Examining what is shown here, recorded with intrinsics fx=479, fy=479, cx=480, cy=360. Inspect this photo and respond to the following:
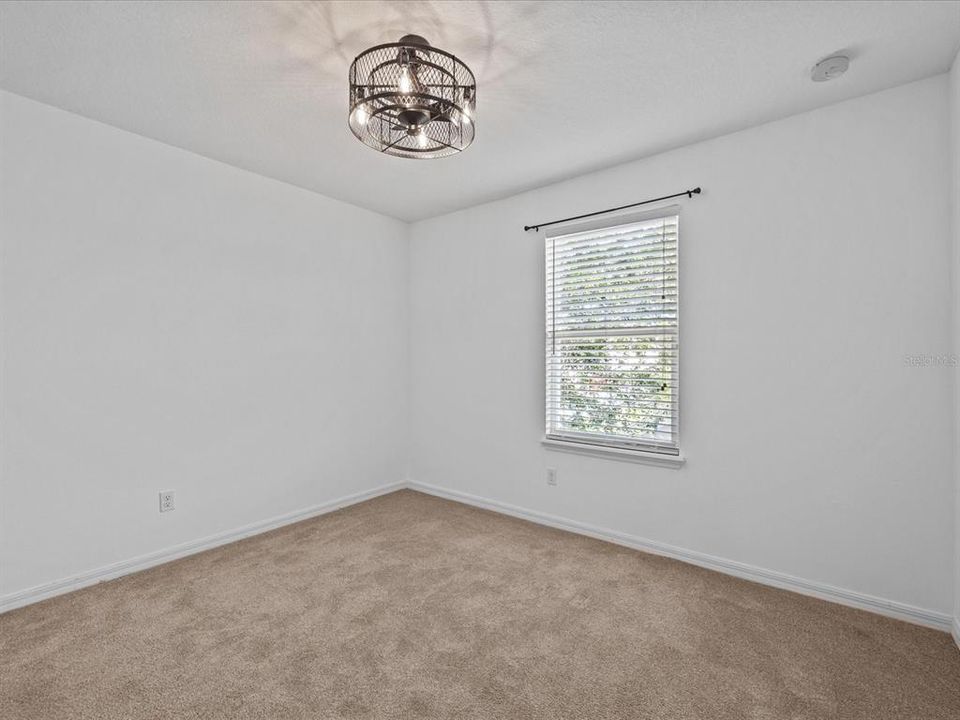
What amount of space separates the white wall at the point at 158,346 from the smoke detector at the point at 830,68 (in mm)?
3180

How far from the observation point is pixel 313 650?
78.9 inches

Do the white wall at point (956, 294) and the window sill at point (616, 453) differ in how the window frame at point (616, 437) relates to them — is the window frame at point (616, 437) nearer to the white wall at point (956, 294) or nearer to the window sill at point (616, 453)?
the window sill at point (616, 453)

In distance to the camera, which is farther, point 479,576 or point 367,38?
point 479,576

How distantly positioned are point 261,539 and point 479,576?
5.17 ft

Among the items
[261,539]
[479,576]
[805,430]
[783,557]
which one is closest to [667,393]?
[805,430]

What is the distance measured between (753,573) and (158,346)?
3.66 m

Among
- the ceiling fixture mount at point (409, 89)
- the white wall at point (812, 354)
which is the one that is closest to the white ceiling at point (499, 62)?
the ceiling fixture mount at point (409, 89)

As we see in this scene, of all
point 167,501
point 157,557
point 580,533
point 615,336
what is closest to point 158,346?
point 167,501

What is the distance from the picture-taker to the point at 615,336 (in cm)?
320

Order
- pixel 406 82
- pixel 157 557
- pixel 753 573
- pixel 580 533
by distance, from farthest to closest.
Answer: pixel 580 533 → pixel 157 557 → pixel 753 573 → pixel 406 82

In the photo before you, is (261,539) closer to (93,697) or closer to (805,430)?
(93,697)

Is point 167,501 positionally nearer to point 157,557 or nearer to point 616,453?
point 157,557

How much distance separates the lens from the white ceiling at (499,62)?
1.79m

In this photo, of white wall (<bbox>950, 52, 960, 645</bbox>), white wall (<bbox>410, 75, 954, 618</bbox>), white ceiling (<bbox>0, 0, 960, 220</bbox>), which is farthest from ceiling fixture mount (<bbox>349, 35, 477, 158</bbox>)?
white wall (<bbox>950, 52, 960, 645</bbox>)
